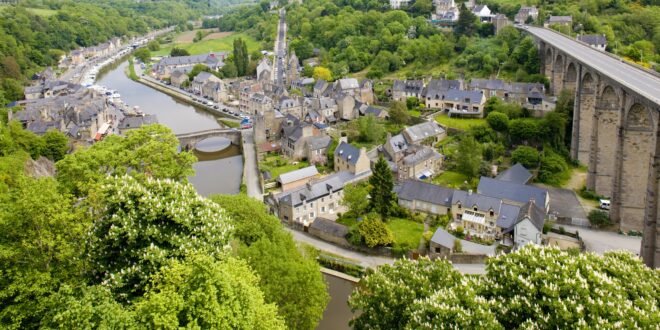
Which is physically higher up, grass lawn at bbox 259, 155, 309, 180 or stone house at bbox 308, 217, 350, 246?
grass lawn at bbox 259, 155, 309, 180

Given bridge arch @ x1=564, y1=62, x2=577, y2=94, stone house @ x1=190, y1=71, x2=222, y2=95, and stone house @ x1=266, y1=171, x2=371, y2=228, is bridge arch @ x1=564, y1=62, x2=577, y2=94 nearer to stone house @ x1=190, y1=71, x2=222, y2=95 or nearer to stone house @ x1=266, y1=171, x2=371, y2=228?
stone house @ x1=266, y1=171, x2=371, y2=228

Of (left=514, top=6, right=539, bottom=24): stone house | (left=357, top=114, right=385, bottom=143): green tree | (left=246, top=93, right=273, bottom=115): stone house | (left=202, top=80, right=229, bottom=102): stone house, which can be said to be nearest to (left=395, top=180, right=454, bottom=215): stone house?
(left=357, top=114, right=385, bottom=143): green tree

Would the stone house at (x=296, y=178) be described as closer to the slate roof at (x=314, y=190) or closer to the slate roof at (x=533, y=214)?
the slate roof at (x=314, y=190)

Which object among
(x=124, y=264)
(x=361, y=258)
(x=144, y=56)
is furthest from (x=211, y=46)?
(x=124, y=264)

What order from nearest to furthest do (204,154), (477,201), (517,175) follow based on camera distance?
(477,201)
(517,175)
(204,154)

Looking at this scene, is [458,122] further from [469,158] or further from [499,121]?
[469,158]

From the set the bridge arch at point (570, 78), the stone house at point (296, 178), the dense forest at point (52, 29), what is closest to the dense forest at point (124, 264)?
the stone house at point (296, 178)

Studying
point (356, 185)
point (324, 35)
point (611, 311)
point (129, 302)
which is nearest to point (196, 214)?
point (129, 302)
